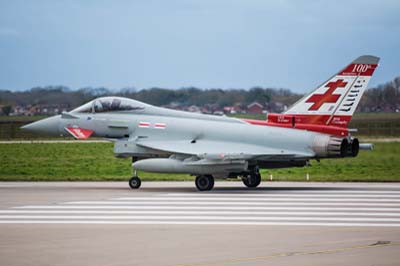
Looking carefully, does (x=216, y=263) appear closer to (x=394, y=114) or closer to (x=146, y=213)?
(x=146, y=213)

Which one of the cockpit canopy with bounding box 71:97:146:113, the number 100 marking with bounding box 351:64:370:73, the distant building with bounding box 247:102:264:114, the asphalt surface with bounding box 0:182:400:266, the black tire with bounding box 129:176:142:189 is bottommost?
the asphalt surface with bounding box 0:182:400:266

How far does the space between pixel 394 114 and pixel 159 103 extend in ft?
53.8

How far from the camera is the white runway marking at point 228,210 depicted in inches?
704

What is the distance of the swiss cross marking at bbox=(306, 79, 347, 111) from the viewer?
2547cm

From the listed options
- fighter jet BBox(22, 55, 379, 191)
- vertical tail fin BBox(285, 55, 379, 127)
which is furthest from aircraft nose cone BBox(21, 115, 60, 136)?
vertical tail fin BBox(285, 55, 379, 127)

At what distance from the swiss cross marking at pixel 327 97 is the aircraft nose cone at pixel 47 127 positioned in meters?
8.10


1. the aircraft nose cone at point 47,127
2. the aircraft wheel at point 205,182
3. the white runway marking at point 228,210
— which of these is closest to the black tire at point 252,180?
the aircraft wheel at point 205,182

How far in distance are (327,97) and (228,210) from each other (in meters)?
6.85

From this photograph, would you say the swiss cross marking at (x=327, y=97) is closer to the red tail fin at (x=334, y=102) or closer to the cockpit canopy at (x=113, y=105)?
the red tail fin at (x=334, y=102)

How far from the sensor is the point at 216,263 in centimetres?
1264

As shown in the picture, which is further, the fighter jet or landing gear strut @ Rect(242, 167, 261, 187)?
landing gear strut @ Rect(242, 167, 261, 187)

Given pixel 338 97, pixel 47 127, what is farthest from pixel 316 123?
pixel 47 127

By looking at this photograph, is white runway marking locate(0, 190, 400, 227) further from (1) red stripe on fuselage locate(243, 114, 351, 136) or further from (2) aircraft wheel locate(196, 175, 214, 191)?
(1) red stripe on fuselage locate(243, 114, 351, 136)

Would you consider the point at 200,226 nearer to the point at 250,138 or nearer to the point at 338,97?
the point at 250,138
